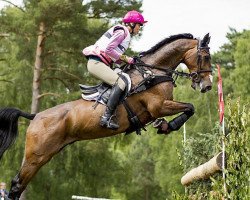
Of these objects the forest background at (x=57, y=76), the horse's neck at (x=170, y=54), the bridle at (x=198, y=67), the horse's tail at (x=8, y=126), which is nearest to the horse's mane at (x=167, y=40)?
the horse's neck at (x=170, y=54)

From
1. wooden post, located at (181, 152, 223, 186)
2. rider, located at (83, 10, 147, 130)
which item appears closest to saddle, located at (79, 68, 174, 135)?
rider, located at (83, 10, 147, 130)

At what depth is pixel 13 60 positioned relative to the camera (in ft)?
78.7

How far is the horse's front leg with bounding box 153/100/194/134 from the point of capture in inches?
288

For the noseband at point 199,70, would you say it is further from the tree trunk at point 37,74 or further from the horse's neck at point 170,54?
the tree trunk at point 37,74

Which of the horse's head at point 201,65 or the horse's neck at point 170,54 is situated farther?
the horse's neck at point 170,54

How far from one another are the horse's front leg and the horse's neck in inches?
22.6

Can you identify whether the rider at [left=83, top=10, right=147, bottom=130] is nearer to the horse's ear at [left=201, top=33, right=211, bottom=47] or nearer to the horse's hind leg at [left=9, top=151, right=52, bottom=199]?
the horse's ear at [left=201, top=33, right=211, bottom=47]

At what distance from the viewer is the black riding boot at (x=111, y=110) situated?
716 cm

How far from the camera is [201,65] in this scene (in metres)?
7.57

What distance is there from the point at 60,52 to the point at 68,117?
15507 mm

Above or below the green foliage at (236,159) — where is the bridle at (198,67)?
above

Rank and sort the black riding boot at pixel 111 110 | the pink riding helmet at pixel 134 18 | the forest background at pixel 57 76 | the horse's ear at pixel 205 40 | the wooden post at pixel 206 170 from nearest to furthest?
the black riding boot at pixel 111 110 → the pink riding helmet at pixel 134 18 → the horse's ear at pixel 205 40 → the wooden post at pixel 206 170 → the forest background at pixel 57 76

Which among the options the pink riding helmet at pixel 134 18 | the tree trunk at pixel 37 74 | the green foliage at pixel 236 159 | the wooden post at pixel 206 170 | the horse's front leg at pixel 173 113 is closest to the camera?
the green foliage at pixel 236 159

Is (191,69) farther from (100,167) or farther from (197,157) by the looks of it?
(100,167)
